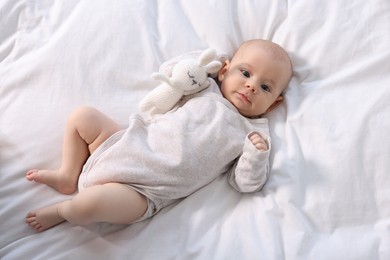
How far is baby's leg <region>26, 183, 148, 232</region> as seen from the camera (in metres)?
0.91

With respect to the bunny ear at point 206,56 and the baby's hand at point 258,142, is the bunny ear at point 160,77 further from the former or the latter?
the baby's hand at point 258,142

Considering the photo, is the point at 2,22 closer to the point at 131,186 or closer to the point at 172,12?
the point at 172,12

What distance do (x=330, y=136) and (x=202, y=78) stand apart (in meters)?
0.36

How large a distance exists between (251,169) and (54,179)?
47 centimetres

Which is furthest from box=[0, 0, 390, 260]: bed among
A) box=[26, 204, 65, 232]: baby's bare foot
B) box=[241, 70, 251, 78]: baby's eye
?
box=[241, 70, 251, 78]: baby's eye

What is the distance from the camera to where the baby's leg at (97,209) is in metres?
0.91

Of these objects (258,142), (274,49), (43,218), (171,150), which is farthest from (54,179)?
(274,49)

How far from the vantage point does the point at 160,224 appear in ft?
3.17

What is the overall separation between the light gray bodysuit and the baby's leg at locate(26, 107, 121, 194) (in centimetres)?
3

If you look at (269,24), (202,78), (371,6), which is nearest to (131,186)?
(202,78)

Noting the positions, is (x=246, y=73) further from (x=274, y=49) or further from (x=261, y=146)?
(x=261, y=146)

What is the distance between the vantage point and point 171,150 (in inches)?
40.7

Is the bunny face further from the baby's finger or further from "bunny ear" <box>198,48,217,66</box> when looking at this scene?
the baby's finger

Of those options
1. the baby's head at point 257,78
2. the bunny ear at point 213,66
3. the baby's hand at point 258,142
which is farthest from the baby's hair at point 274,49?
the baby's hand at point 258,142
